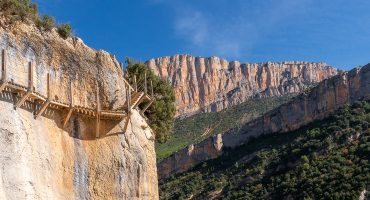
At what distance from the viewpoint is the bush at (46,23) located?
18922 mm

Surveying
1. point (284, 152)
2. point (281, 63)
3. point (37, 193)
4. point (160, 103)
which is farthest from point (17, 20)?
point (281, 63)

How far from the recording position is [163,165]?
105 meters

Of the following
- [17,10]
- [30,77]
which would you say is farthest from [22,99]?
[17,10]

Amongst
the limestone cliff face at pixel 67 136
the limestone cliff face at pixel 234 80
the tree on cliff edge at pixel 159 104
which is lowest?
the limestone cliff face at pixel 67 136

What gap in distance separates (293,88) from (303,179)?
88.8 meters

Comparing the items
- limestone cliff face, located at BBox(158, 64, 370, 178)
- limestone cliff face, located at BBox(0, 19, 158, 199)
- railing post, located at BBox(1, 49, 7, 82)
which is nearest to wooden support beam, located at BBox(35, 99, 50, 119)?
limestone cliff face, located at BBox(0, 19, 158, 199)

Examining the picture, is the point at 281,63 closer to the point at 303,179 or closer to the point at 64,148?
the point at 303,179

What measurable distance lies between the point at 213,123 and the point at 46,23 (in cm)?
10492

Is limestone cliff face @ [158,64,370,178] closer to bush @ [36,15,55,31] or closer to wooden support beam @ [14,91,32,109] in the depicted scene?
bush @ [36,15,55,31]

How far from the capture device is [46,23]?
19.1 meters

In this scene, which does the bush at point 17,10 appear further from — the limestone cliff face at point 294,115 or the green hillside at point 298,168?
the limestone cliff face at point 294,115

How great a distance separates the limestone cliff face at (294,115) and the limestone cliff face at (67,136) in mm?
69398

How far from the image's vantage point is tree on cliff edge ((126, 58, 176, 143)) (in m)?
26.9

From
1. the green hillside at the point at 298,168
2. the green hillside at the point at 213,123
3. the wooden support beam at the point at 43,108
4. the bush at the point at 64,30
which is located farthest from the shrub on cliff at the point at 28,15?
the green hillside at the point at 213,123
